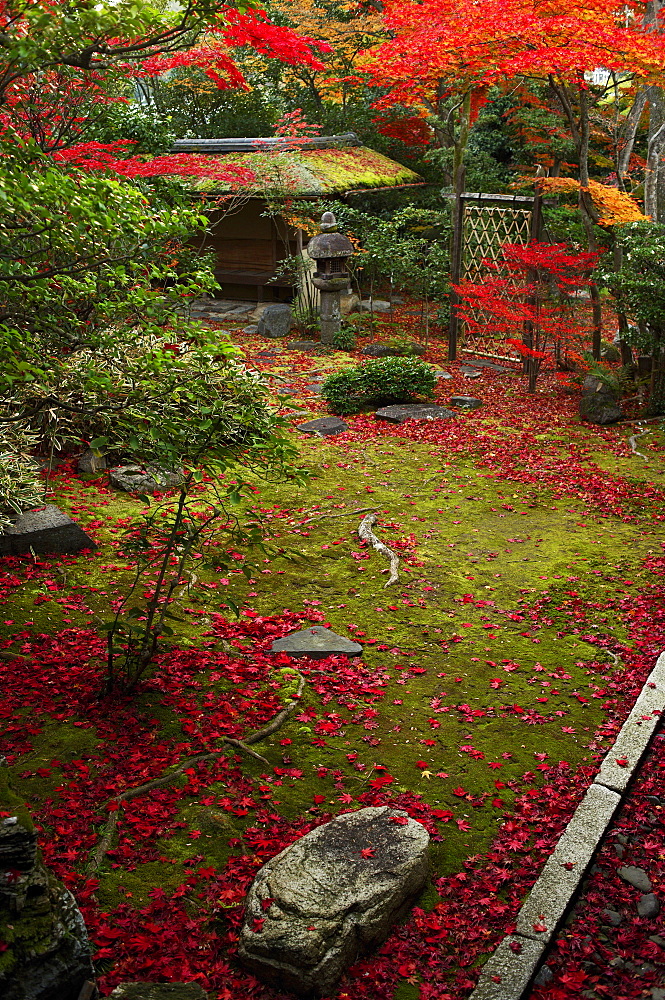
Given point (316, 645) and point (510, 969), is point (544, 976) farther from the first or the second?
point (316, 645)

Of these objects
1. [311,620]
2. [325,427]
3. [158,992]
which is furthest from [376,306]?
[158,992]

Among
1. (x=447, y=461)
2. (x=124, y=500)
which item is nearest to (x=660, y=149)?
(x=447, y=461)

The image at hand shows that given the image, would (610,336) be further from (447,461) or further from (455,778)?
(455,778)

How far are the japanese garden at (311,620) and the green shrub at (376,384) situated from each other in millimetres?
59

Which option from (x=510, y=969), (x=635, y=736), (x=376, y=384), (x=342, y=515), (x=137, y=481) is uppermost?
(x=510, y=969)

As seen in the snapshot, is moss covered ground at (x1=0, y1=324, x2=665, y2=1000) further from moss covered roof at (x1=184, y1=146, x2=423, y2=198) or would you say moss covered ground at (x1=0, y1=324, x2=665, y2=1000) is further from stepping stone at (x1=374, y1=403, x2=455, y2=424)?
moss covered roof at (x1=184, y1=146, x2=423, y2=198)

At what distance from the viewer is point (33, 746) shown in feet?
15.8

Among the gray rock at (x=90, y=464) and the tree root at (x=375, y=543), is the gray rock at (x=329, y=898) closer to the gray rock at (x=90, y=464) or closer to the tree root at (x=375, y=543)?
the tree root at (x=375, y=543)

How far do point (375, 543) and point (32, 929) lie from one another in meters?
5.71

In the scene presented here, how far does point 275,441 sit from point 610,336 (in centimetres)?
1466

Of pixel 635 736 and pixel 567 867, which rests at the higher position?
pixel 567 867

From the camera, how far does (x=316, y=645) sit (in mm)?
6352

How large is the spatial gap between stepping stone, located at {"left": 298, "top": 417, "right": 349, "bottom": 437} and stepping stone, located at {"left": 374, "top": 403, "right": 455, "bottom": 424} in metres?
0.74

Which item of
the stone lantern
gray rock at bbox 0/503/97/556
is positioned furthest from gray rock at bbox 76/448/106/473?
the stone lantern
